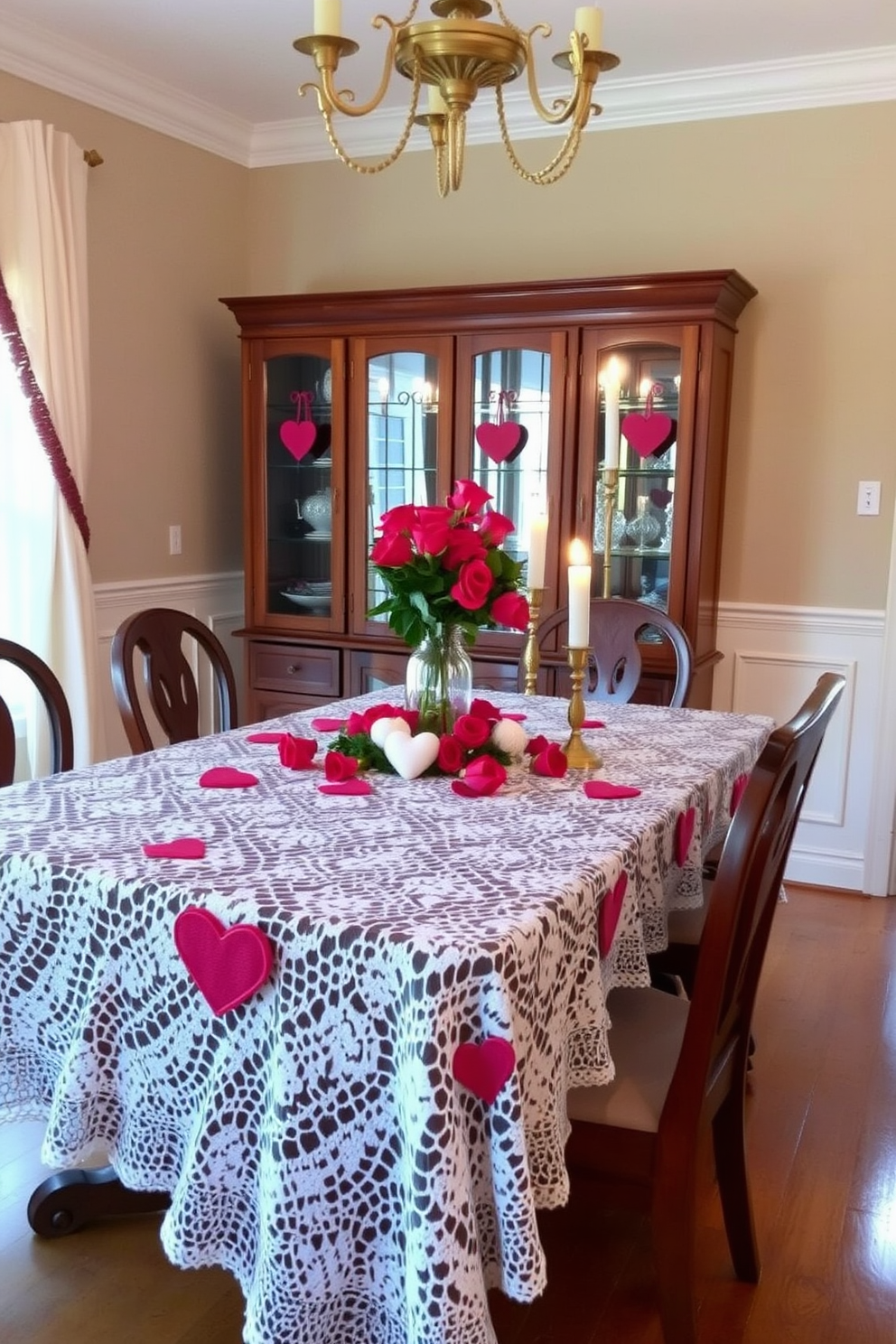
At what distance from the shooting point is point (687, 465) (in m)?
3.29

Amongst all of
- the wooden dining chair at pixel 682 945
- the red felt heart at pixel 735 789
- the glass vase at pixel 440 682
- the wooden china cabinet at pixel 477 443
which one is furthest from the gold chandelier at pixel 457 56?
the wooden china cabinet at pixel 477 443

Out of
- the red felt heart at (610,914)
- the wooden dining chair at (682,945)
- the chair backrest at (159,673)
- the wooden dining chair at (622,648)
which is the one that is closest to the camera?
the red felt heart at (610,914)

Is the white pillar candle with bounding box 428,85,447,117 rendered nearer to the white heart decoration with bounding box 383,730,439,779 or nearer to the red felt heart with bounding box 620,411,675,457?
the white heart decoration with bounding box 383,730,439,779

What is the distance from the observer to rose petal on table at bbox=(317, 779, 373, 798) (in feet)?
5.70

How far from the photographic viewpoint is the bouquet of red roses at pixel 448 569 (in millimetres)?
1713

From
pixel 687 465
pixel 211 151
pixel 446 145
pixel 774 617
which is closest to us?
pixel 446 145

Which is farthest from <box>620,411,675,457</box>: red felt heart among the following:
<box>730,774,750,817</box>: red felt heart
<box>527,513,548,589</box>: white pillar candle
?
<box>730,774,750,817</box>: red felt heart

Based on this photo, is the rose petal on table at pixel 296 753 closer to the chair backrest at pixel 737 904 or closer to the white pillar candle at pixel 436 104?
the chair backrest at pixel 737 904

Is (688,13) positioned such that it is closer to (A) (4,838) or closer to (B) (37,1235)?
(A) (4,838)

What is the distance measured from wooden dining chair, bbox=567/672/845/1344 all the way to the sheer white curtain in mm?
2179

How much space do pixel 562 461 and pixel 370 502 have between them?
0.67m

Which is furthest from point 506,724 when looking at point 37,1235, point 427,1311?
point 37,1235

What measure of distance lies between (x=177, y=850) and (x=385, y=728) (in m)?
0.53

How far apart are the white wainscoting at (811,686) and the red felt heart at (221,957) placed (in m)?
2.61
